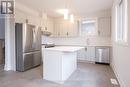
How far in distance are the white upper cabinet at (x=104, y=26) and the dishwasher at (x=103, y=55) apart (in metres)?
0.66

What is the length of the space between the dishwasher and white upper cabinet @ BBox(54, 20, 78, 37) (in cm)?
150

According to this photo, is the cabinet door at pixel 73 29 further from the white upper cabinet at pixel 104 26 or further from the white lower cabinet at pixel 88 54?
the white upper cabinet at pixel 104 26

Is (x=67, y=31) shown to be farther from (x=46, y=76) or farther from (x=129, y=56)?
(x=129, y=56)

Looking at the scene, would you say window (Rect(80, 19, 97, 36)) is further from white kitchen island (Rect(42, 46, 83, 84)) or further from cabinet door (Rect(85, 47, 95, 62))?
white kitchen island (Rect(42, 46, 83, 84))

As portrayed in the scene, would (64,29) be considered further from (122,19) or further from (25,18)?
(122,19)

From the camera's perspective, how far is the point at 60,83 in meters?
3.07

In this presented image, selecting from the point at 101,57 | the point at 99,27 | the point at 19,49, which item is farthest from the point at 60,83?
the point at 99,27

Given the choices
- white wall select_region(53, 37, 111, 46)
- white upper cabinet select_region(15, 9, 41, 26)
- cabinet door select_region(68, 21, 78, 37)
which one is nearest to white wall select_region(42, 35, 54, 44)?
white wall select_region(53, 37, 111, 46)

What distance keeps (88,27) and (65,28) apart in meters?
1.25

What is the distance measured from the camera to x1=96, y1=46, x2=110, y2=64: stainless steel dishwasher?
538 centimetres

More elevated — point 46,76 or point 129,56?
point 129,56

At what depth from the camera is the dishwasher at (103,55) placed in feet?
17.7

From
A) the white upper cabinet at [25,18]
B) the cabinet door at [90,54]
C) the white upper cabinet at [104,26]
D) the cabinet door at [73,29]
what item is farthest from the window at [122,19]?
the white upper cabinet at [25,18]

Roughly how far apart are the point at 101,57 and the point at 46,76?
3.11 meters
